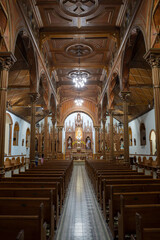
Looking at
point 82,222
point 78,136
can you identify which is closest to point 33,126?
point 82,222

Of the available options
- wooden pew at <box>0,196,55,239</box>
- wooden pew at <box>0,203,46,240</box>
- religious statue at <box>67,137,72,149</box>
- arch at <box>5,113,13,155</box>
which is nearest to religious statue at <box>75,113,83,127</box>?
religious statue at <box>67,137,72,149</box>

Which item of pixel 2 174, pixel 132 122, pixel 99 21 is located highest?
pixel 99 21

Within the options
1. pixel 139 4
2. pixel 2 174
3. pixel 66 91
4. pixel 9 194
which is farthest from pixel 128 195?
pixel 66 91

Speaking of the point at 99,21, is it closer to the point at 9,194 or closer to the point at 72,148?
the point at 9,194

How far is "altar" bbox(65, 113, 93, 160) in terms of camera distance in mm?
28109

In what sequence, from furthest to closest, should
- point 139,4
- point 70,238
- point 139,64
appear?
point 139,64, point 139,4, point 70,238

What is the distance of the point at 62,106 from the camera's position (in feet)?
83.6

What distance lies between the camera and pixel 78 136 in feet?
93.6

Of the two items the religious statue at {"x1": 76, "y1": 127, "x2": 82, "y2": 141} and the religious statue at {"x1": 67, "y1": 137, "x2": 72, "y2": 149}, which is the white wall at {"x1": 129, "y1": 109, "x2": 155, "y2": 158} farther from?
the religious statue at {"x1": 67, "y1": 137, "x2": 72, "y2": 149}

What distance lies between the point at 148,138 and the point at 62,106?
39.8ft

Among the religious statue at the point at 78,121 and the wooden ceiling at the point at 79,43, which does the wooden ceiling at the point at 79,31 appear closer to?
the wooden ceiling at the point at 79,43

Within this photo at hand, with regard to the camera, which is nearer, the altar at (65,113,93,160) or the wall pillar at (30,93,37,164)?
the wall pillar at (30,93,37,164)

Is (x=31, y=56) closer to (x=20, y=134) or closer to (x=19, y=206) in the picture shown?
(x=19, y=206)

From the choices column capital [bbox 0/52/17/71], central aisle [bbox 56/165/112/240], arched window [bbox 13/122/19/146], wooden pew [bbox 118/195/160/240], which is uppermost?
column capital [bbox 0/52/17/71]
